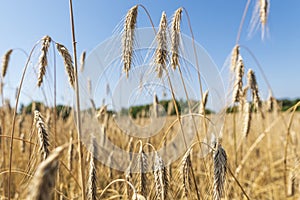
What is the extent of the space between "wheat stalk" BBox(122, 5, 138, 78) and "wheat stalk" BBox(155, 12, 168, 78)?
0.28ft

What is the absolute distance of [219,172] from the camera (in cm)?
73

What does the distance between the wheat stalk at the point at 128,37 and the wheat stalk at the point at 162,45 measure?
0.28 feet

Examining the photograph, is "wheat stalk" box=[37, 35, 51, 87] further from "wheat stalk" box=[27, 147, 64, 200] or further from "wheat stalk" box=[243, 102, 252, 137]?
"wheat stalk" box=[243, 102, 252, 137]

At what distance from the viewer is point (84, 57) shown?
1857 mm

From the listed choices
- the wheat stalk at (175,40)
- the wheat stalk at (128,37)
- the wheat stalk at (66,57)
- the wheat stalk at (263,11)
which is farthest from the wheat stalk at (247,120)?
the wheat stalk at (66,57)

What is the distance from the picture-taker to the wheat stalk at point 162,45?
2.81 ft

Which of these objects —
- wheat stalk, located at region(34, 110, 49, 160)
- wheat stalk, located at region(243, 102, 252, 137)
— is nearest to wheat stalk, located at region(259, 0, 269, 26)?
wheat stalk, located at region(243, 102, 252, 137)

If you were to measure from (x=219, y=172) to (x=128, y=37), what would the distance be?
48 centimetres

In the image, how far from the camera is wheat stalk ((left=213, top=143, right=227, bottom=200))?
2.32ft

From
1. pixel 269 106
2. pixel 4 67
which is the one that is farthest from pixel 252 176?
pixel 4 67

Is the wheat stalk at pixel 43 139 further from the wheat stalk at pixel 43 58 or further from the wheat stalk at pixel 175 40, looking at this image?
the wheat stalk at pixel 175 40

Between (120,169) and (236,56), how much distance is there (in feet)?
3.44

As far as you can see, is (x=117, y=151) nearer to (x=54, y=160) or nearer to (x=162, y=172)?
(x=162, y=172)

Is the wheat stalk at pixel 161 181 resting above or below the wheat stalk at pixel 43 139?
below
